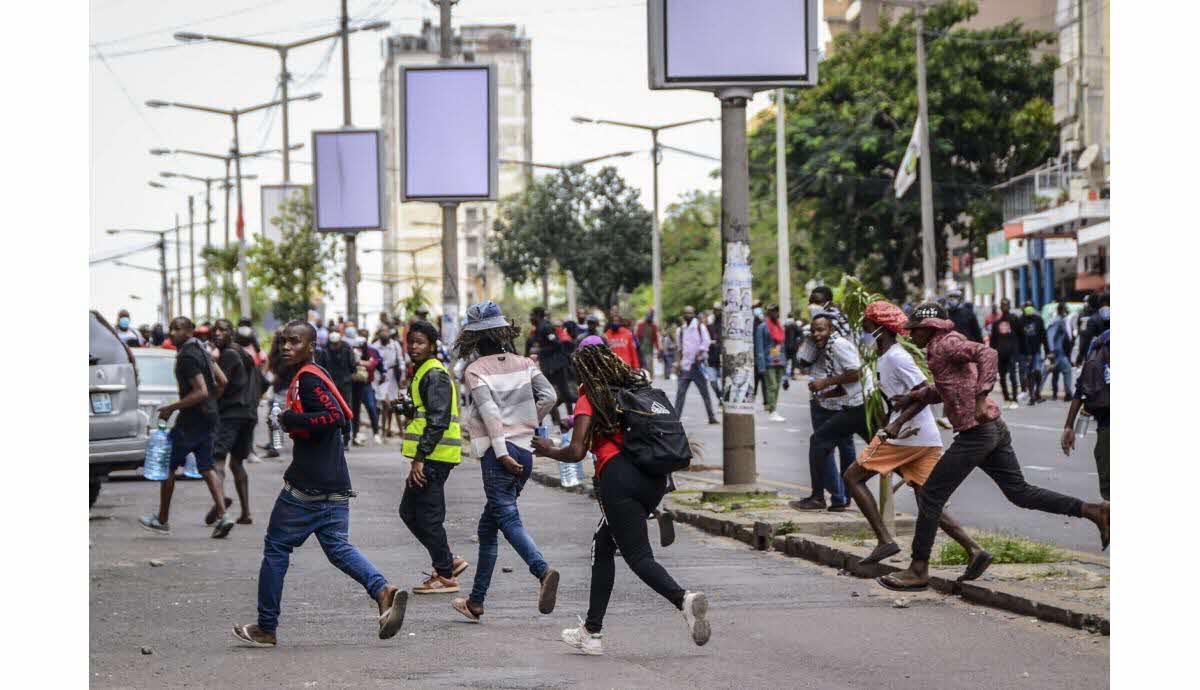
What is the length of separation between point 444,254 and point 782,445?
4.98 m

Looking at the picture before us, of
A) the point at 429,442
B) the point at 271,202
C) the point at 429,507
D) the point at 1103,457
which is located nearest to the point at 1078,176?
the point at 271,202

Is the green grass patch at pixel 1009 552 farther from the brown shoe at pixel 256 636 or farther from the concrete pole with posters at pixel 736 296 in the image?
the brown shoe at pixel 256 636

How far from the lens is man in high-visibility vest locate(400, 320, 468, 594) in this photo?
10.4 m

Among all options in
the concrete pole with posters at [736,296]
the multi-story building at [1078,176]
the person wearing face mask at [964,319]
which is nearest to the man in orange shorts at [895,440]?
the concrete pole with posters at [736,296]

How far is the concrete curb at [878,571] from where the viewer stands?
935 centimetres

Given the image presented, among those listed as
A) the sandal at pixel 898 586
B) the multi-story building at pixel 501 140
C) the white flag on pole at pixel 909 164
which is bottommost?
the sandal at pixel 898 586

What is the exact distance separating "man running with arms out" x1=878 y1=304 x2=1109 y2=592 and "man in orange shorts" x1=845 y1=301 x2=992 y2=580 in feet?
0.91

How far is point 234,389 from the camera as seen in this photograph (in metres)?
15.6

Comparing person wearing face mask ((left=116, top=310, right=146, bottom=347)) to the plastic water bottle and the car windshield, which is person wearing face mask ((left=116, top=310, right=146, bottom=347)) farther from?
the plastic water bottle

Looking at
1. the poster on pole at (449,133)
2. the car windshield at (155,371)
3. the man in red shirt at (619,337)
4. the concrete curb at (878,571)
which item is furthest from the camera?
the man in red shirt at (619,337)

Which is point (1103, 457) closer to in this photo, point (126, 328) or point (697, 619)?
point (697, 619)

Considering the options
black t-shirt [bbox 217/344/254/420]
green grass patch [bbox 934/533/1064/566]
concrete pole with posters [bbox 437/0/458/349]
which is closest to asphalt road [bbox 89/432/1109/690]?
green grass patch [bbox 934/533/1064/566]

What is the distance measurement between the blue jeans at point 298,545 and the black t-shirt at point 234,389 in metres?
6.09
